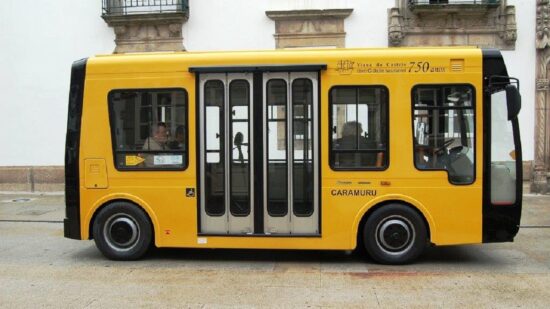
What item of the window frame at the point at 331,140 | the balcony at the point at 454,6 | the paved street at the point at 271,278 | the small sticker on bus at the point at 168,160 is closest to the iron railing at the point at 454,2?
the balcony at the point at 454,6

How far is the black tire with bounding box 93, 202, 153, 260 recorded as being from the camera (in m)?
6.99

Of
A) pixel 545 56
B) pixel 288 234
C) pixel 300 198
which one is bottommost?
pixel 288 234

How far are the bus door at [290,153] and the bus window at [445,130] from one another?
4.17ft

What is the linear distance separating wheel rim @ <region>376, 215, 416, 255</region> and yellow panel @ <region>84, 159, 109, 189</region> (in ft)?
11.7

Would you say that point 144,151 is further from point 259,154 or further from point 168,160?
point 259,154

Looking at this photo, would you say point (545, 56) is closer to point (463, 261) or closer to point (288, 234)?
point (463, 261)

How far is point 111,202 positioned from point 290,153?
2.46 metres

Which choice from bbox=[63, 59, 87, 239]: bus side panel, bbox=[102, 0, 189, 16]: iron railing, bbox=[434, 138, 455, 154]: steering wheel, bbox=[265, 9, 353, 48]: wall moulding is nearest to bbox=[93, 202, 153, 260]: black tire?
bbox=[63, 59, 87, 239]: bus side panel

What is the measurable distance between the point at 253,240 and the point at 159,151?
1.66 metres

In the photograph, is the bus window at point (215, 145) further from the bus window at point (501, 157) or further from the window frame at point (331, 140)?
the bus window at point (501, 157)

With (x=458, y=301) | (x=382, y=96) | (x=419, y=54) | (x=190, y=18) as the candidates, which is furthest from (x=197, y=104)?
(x=190, y=18)

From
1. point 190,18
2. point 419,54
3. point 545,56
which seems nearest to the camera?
point 419,54

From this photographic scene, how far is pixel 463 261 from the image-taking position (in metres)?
7.02

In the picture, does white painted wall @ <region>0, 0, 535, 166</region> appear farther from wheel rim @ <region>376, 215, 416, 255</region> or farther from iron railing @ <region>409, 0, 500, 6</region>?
wheel rim @ <region>376, 215, 416, 255</region>
